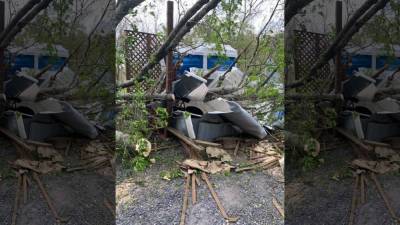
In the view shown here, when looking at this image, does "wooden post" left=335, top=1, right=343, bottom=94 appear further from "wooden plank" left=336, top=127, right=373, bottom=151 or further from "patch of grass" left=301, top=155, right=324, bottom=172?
"patch of grass" left=301, top=155, right=324, bottom=172

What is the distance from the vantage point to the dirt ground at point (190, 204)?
7.84 feet

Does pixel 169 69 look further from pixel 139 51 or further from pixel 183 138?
pixel 183 138

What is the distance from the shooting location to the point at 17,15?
1.92 m

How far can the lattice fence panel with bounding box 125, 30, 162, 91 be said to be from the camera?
2393mm

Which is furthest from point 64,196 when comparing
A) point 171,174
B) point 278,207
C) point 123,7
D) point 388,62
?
point 388,62

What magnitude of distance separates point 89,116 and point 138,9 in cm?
69

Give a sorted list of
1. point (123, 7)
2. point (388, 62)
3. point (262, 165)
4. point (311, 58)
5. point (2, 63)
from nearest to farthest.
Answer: point (2, 63)
point (388, 62)
point (311, 58)
point (123, 7)
point (262, 165)

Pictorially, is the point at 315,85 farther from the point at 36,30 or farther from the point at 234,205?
the point at 36,30

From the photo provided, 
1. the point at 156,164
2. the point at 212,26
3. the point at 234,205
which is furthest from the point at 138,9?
the point at 234,205

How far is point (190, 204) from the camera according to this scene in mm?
2426

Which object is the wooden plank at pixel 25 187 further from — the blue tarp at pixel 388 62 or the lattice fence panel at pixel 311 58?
the blue tarp at pixel 388 62

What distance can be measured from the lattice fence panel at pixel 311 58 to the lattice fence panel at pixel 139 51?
79 centimetres

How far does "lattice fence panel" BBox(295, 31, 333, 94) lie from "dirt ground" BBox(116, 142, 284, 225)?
2.03ft

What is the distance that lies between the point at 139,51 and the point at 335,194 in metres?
1.35
